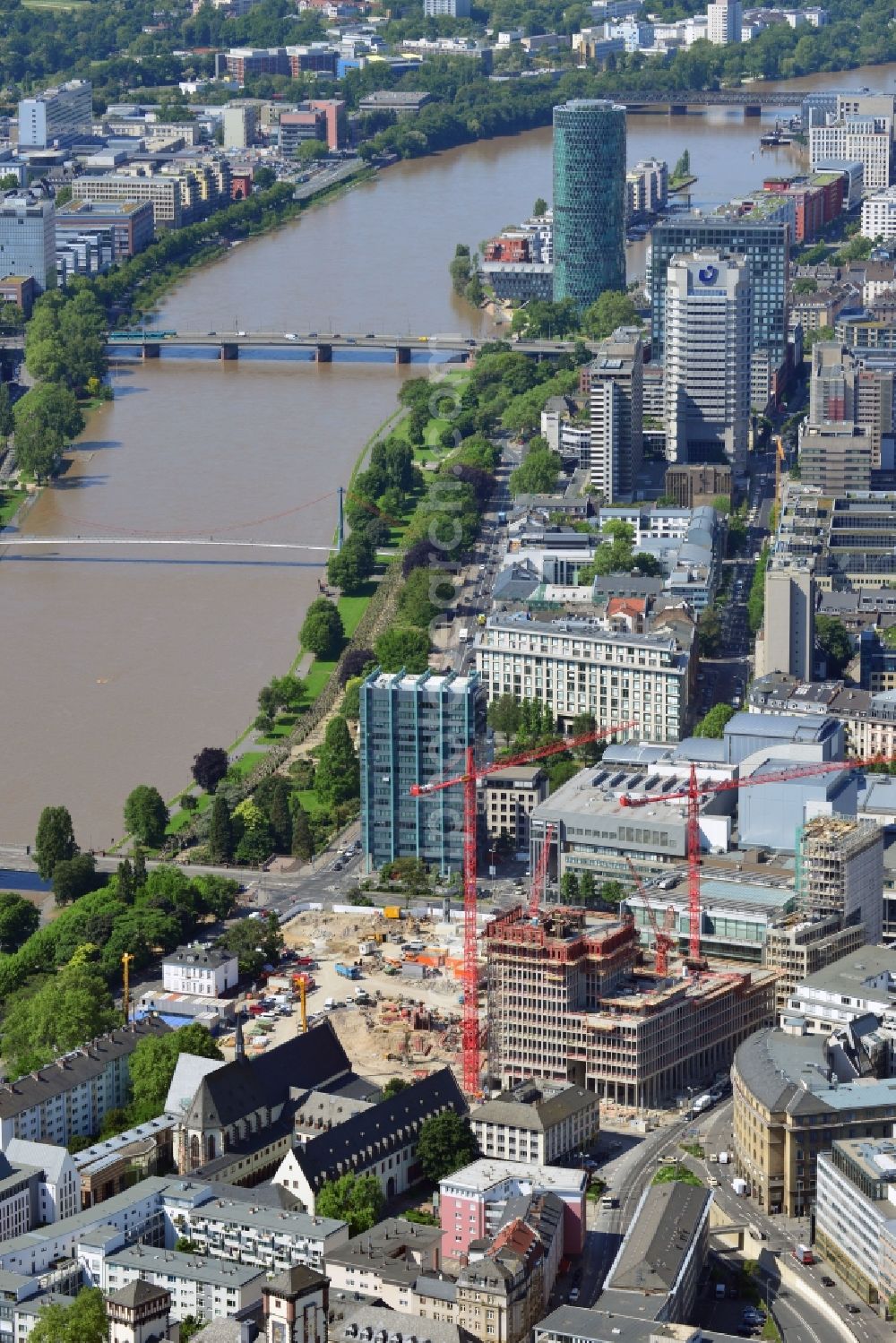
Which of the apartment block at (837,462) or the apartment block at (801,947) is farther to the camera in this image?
the apartment block at (837,462)

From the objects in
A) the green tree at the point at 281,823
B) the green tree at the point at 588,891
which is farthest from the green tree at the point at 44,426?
the green tree at the point at 588,891

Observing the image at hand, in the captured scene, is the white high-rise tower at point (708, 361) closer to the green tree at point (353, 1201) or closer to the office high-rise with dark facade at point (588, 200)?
the office high-rise with dark facade at point (588, 200)

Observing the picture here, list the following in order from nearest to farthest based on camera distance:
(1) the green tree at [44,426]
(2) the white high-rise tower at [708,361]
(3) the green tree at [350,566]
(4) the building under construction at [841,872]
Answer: (4) the building under construction at [841,872] < (3) the green tree at [350,566] < (2) the white high-rise tower at [708,361] < (1) the green tree at [44,426]

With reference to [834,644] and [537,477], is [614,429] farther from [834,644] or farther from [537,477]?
[834,644]

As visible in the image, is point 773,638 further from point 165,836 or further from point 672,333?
point 672,333

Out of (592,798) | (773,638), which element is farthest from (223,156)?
(592,798)

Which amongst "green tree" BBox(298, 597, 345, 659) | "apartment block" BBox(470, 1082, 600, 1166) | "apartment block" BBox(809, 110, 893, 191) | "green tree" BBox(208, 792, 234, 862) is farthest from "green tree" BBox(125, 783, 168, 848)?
"apartment block" BBox(809, 110, 893, 191)
